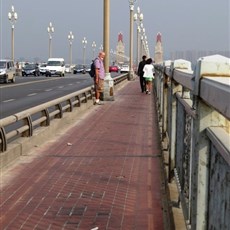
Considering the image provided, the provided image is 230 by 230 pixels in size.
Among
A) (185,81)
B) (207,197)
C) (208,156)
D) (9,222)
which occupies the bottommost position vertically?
(9,222)

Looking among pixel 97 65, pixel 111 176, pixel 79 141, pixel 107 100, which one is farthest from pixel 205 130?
pixel 107 100

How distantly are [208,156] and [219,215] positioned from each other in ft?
1.83

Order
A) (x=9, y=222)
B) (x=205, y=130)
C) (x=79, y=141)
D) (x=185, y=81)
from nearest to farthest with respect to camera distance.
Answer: (x=205, y=130) → (x=185, y=81) → (x=9, y=222) → (x=79, y=141)

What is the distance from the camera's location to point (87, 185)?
7.28 meters

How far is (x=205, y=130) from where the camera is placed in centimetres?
291

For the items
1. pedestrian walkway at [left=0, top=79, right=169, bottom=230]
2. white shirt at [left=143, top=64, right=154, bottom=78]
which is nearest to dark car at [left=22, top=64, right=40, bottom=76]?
white shirt at [left=143, top=64, right=154, bottom=78]

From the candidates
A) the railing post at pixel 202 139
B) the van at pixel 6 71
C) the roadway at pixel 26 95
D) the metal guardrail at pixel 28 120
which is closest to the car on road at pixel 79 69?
the van at pixel 6 71

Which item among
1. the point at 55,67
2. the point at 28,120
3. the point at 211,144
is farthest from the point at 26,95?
the point at 55,67

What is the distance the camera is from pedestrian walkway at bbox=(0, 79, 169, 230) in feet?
18.7

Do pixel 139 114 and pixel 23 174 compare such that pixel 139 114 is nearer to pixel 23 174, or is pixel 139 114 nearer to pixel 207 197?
pixel 23 174

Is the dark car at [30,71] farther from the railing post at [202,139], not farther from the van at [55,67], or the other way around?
the railing post at [202,139]

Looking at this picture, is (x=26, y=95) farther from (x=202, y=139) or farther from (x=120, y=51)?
(x=120, y=51)

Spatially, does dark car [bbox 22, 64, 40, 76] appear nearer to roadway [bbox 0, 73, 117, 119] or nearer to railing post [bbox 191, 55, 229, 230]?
roadway [bbox 0, 73, 117, 119]

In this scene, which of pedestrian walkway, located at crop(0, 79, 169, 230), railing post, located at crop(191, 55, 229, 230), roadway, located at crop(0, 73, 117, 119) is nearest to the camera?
railing post, located at crop(191, 55, 229, 230)
